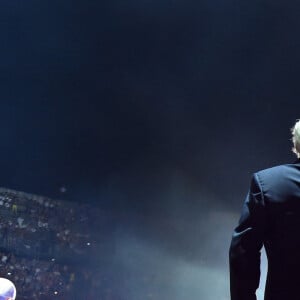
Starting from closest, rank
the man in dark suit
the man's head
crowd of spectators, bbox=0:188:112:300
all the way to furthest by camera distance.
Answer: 1. the man in dark suit
2. the man's head
3. crowd of spectators, bbox=0:188:112:300

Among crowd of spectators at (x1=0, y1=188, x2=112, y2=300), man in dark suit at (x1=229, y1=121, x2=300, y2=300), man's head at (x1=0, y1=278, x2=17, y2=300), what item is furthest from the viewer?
crowd of spectators at (x1=0, y1=188, x2=112, y2=300)

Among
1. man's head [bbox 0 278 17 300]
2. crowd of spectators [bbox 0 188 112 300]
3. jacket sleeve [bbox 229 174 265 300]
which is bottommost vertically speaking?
crowd of spectators [bbox 0 188 112 300]

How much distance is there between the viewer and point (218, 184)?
9148mm

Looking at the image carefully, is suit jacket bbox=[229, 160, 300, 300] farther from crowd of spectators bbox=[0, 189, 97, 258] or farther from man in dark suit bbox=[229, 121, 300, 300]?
crowd of spectators bbox=[0, 189, 97, 258]

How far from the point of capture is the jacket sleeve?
1163 mm

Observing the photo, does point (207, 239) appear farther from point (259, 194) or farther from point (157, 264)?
point (259, 194)

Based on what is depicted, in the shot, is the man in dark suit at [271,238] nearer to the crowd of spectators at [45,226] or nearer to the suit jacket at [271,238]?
the suit jacket at [271,238]

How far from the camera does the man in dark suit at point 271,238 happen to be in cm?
115

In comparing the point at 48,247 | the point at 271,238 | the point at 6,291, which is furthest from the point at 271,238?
the point at 48,247

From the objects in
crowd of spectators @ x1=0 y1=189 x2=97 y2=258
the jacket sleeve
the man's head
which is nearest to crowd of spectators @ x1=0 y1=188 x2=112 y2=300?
crowd of spectators @ x1=0 y1=189 x2=97 y2=258

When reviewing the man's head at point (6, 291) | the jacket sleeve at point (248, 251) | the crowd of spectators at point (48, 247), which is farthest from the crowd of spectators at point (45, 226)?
the jacket sleeve at point (248, 251)

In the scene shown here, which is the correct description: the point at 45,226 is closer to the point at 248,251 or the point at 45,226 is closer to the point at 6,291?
the point at 6,291

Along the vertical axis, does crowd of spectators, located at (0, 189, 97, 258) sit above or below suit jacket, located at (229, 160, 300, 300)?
below

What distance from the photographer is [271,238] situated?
1207 millimetres
